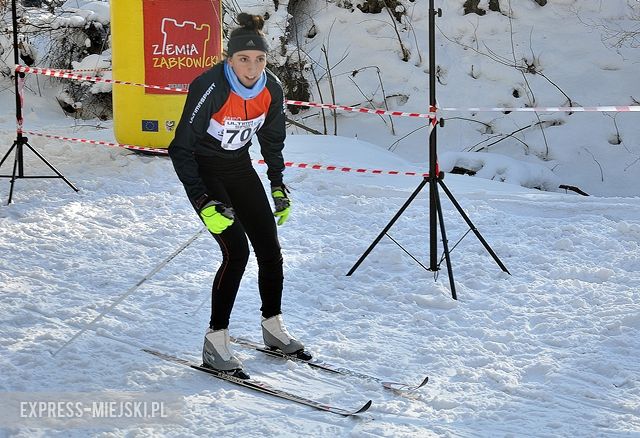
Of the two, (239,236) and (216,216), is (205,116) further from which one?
(239,236)

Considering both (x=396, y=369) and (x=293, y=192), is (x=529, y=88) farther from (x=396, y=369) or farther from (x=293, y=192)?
(x=396, y=369)

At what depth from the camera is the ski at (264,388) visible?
4.19m

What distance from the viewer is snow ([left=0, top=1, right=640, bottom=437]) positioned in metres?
4.29

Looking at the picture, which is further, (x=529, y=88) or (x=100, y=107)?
(x=100, y=107)

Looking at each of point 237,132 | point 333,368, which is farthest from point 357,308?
point 237,132

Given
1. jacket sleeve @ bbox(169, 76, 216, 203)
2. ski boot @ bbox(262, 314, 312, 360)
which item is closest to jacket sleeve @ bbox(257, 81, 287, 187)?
jacket sleeve @ bbox(169, 76, 216, 203)

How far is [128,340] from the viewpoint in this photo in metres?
5.09

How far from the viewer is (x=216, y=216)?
14.6ft

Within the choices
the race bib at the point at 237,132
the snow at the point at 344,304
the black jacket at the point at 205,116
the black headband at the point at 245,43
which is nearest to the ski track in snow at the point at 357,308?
the snow at the point at 344,304

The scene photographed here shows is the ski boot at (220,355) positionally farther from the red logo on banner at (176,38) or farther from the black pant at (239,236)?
the red logo on banner at (176,38)

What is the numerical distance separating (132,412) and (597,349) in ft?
8.72

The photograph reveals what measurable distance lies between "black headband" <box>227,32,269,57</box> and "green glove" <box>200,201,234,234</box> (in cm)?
78

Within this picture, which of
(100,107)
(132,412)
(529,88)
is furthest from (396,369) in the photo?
(100,107)

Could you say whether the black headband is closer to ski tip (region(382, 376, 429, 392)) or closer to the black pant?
the black pant
